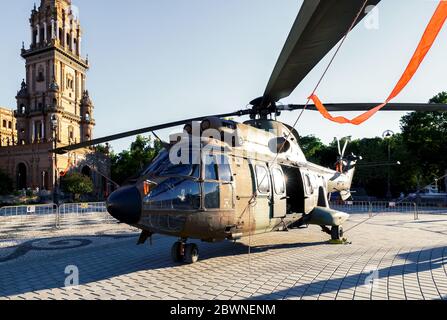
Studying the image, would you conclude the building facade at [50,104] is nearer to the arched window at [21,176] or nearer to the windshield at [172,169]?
the arched window at [21,176]

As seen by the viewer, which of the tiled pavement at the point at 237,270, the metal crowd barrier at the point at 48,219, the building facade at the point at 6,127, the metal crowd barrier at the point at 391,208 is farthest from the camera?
the building facade at the point at 6,127

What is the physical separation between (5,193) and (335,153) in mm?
54774

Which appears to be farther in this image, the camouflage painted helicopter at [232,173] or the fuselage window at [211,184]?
the fuselage window at [211,184]

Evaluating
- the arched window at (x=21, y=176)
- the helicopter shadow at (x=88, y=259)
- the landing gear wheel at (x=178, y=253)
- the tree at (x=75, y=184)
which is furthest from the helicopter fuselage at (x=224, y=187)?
the arched window at (x=21, y=176)

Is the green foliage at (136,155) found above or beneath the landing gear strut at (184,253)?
above

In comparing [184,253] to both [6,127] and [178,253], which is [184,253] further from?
[6,127]

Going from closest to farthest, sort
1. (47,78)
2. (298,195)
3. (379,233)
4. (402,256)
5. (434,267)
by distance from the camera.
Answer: (434,267) < (402,256) < (298,195) < (379,233) < (47,78)

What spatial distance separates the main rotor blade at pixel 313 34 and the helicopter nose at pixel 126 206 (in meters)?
3.65

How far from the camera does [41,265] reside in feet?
24.7

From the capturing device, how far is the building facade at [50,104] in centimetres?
5334

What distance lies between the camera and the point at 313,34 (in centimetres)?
418

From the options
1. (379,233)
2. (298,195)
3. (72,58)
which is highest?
(72,58)
